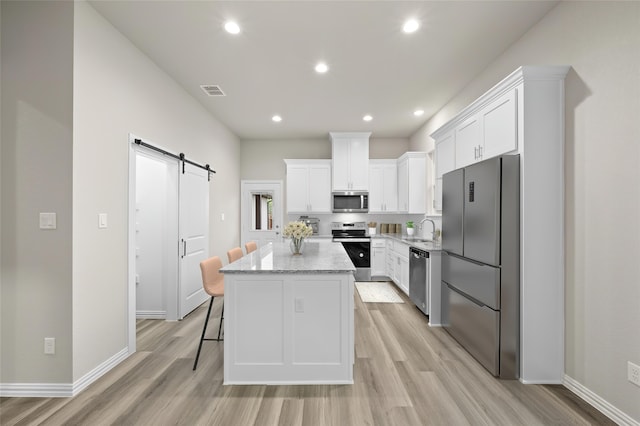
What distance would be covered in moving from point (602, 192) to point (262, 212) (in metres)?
5.56

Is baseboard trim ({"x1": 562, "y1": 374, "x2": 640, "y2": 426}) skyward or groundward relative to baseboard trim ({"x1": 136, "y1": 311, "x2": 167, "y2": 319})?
skyward

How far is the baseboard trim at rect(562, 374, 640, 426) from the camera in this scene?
6.18 feet

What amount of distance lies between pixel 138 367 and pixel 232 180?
3962 millimetres

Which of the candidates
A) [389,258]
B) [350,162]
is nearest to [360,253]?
[389,258]

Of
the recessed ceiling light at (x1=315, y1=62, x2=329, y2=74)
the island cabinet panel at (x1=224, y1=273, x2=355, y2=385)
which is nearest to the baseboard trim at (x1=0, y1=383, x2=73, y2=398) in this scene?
the island cabinet panel at (x1=224, y1=273, x2=355, y2=385)

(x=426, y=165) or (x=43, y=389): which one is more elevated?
(x=426, y=165)

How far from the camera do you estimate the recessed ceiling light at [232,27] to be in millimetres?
2598

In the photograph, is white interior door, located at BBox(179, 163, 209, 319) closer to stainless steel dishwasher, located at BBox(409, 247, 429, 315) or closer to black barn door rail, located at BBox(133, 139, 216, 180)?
black barn door rail, located at BBox(133, 139, 216, 180)

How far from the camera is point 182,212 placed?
393 cm

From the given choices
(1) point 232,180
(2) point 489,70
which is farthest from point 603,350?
(1) point 232,180

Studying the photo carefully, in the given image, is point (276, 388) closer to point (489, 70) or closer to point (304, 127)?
point (489, 70)

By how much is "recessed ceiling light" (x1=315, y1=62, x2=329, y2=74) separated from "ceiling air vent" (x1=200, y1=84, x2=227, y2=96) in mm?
1373

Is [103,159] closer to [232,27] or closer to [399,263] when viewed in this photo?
[232,27]

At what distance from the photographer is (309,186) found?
246 inches
